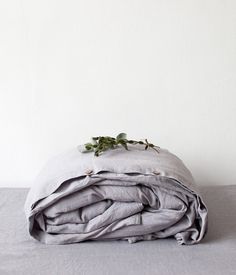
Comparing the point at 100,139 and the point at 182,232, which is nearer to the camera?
the point at 182,232

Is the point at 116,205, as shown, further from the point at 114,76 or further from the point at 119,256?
the point at 114,76

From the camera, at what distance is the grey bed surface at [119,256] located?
0.79m

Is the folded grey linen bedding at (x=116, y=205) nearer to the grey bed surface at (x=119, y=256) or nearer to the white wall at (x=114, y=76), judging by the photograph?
the grey bed surface at (x=119, y=256)

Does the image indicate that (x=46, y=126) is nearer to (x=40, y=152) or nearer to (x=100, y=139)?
(x=40, y=152)

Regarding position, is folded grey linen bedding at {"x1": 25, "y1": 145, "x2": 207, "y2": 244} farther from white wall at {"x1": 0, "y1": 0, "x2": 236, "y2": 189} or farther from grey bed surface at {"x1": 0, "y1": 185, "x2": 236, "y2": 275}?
white wall at {"x1": 0, "y1": 0, "x2": 236, "y2": 189}

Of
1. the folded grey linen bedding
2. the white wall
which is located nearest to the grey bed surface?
the folded grey linen bedding

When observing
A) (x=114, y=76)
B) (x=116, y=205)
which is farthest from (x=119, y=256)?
(x=114, y=76)

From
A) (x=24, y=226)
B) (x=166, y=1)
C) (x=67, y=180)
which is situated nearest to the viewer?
(x=67, y=180)

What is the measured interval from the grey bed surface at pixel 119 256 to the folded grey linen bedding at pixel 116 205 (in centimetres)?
3

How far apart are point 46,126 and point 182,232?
2.45ft

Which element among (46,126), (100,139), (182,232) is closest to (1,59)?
(46,126)

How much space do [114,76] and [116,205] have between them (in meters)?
0.66

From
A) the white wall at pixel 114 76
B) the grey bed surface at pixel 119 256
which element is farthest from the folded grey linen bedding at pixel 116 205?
the white wall at pixel 114 76

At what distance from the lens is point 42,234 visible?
36.5 inches
